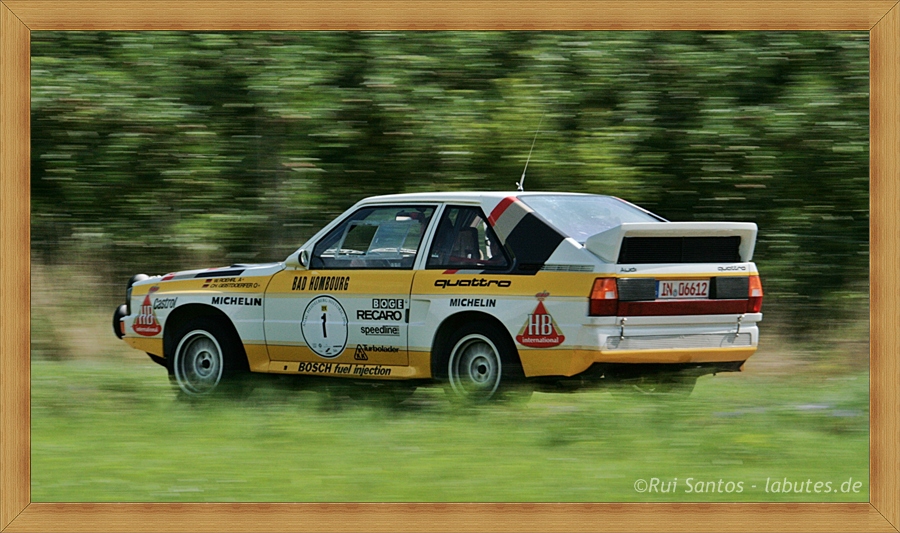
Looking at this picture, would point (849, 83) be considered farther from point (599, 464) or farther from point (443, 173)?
point (599, 464)

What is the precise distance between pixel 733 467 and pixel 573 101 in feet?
21.7

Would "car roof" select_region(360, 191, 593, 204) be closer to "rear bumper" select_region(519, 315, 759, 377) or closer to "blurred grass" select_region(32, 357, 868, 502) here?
"rear bumper" select_region(519, 315, 759, 377)

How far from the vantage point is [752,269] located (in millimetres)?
7746

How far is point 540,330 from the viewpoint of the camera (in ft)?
24.0

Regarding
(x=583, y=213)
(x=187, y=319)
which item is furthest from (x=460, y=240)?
(x=187, y=319)

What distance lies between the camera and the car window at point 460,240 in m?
8.05

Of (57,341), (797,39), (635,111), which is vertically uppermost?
(797,39)

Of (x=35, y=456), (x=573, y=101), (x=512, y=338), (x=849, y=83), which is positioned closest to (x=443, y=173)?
(x=573, y=101)

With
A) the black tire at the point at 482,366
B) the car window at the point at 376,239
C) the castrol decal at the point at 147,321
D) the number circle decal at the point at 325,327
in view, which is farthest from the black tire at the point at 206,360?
the black tire at the point at 482,366

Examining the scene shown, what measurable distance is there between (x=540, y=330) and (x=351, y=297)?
1.64 meters

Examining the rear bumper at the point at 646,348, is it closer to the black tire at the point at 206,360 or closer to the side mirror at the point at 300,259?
the side mirror at the point at 300,259

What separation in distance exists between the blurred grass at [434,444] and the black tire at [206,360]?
0.26 metres

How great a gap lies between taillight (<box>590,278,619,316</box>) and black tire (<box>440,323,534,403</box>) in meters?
0.69

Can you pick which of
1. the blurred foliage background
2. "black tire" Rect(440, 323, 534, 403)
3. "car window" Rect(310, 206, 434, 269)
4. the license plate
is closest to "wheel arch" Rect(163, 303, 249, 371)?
"car window" Rect(310, 206, 434, 269)
